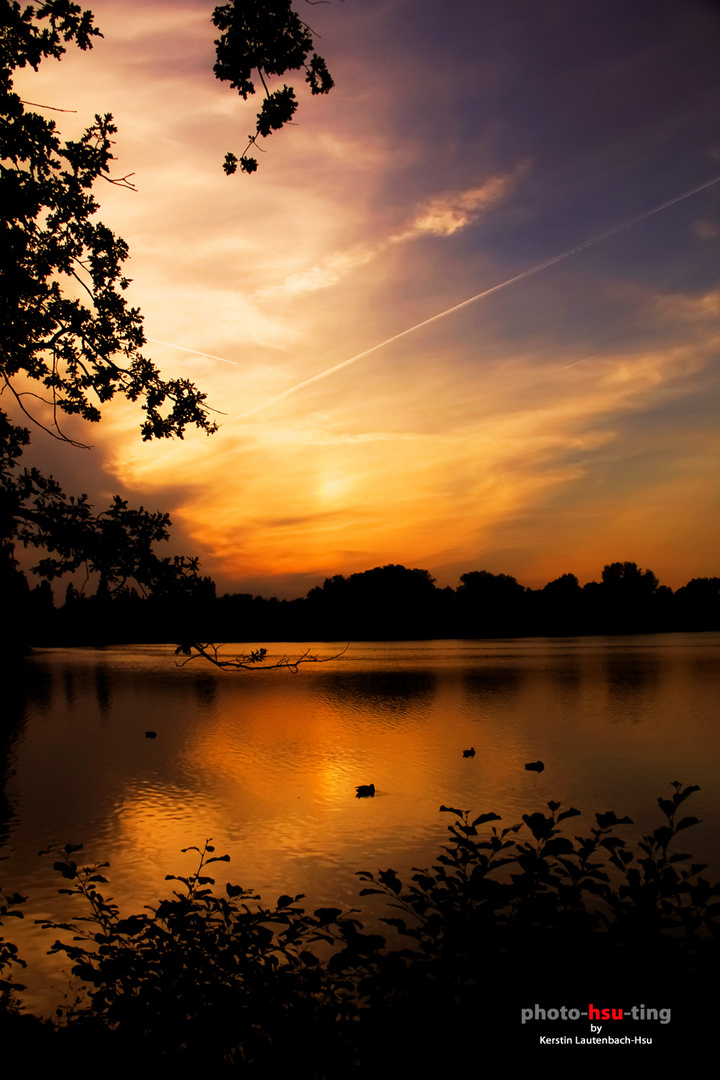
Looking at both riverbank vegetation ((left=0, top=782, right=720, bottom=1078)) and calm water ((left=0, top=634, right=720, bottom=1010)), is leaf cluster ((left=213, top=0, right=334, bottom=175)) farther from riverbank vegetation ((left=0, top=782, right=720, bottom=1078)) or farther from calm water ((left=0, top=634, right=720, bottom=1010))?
calm water ((left=0, top=634, right=720, bottom=1010))

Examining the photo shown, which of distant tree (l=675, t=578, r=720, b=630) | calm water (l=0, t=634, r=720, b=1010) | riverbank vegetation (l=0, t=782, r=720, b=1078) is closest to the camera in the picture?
riverbank vegetation (l=0, t=782, r=720, b=1078)

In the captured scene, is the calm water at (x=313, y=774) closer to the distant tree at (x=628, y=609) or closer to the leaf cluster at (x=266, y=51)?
the leaf cluster at (x=266, y=51)

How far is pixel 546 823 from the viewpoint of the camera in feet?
18.4

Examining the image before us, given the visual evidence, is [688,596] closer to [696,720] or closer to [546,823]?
[696,720]

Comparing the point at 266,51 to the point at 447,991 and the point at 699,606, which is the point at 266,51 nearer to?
the point at 447,991

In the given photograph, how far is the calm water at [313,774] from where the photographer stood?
15969 mm

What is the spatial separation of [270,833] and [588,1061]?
1530cm

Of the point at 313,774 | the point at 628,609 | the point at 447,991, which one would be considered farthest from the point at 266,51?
the point at 628,609

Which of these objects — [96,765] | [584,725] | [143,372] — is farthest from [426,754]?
[143,372]

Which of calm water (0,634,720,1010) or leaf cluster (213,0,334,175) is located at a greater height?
leaf cluster (213,0,334,175)

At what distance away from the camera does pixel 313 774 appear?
27.1 m

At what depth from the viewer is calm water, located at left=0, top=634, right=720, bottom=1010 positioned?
52.4 ft

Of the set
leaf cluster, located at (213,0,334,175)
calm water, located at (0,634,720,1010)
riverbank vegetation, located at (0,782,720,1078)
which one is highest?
leaf cluster, located at (213,0,334,175)

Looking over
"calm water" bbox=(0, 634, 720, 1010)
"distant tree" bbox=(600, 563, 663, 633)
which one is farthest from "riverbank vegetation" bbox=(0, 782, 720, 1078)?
"distant tree" bbox=(600, 563, 663, 633)
